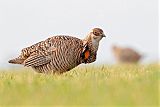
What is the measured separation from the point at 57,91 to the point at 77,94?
1.46 ft

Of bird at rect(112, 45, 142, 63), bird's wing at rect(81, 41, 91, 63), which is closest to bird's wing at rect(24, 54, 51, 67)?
bird's wing at rect(81, 41, 91, 63)

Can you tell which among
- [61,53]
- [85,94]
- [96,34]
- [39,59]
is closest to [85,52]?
[96,34]

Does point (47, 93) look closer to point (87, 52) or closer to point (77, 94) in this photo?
point (77, 94)

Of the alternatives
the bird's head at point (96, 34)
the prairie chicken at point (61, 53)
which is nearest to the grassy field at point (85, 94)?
the prairie chicken at point (61, 53)

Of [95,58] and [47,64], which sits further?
[95,58]

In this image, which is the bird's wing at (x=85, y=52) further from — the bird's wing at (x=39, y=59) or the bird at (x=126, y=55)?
the bird at (x=126, y=55)

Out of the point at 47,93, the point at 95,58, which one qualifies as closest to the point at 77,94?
the point at 47,93

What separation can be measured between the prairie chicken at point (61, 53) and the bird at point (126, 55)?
15655 mm

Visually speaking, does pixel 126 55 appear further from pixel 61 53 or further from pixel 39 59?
pixel 61 53

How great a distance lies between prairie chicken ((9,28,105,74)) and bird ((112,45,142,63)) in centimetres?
1566

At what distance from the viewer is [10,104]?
6805 mm

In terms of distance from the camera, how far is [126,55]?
92.0 feet

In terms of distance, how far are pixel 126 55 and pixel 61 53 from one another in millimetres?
17139

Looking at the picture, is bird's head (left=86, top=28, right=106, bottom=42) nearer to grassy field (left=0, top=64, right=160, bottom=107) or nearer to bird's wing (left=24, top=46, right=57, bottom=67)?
bird's wing (left=24, top=46, right=57, bottom=67)
